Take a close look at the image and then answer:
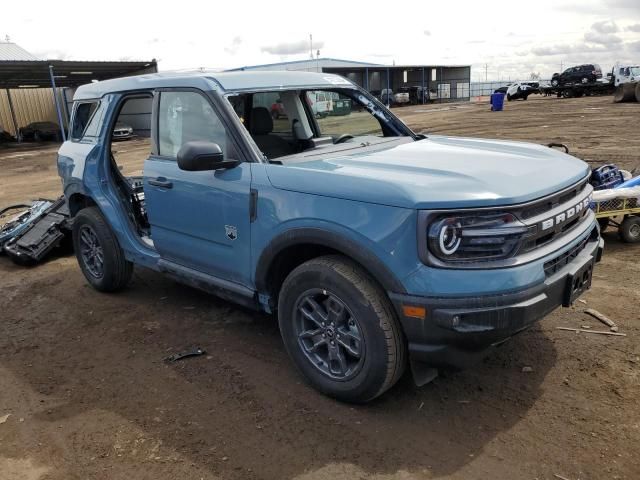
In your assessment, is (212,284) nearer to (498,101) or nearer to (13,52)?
(498,101)

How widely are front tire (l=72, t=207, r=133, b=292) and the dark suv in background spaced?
41.4m

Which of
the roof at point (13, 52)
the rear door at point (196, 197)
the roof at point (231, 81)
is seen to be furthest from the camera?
the roof at point (13, 52)

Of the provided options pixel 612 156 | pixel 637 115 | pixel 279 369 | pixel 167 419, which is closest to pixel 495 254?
pixel 279 369

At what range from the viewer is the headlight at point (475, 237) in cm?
264

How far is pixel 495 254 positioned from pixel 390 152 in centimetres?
129

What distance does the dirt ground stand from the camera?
2.74m

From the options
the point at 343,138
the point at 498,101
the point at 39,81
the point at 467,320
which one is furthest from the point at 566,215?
the point at 39,81

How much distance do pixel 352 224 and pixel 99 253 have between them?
3235mm

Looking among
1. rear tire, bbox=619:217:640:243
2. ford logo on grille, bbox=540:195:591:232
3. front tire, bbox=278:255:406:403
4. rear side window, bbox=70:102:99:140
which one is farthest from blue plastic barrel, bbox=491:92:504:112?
front tire, bbox=278:255:406:403

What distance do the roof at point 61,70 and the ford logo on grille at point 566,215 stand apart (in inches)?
1070

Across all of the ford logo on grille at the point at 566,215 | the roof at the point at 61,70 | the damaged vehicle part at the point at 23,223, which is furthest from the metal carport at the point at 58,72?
the ford logo on grille at the point at 566,215

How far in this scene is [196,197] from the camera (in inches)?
150

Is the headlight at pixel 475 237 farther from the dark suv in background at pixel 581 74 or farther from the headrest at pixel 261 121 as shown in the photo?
the dark suv in background at pixel 581 74

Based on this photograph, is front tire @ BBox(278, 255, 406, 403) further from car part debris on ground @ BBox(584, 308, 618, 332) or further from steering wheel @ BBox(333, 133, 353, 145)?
car part debris on ground @ BBox(584, 308, 618, 332)
